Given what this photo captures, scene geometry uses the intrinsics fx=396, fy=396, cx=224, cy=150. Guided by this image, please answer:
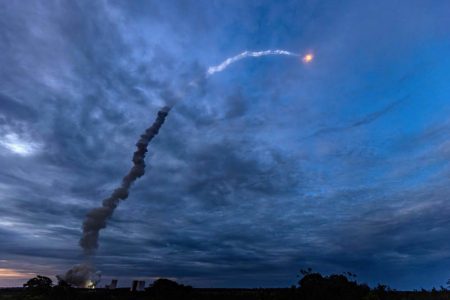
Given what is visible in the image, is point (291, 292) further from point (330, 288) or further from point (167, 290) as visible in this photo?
point (167, 290)

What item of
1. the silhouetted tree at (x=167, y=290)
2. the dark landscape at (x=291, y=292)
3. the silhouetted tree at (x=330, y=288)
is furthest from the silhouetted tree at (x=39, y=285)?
the silhouetted tree at (x=330, y=288)

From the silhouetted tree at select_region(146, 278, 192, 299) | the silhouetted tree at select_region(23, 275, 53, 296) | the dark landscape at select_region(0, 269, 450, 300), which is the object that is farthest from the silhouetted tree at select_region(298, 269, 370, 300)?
the silhouetted tree at select_region(23, 275, 53, 296)

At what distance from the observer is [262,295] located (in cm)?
6475

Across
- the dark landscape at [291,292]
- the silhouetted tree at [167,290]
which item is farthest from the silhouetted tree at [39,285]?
the silhouetted tree at [167,290]

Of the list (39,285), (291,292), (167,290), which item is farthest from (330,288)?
(39,285)

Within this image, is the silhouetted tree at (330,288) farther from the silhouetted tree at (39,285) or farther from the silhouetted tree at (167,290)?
the silhouetted tree at (39,285)

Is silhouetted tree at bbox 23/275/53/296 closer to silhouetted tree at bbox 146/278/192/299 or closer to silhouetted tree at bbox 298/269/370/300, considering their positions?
silhouetted tree at bbox 146/278/192/299

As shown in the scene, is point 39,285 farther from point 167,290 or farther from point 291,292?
point 291,292

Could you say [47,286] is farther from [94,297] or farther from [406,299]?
[406,299]

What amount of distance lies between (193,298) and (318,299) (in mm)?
21456

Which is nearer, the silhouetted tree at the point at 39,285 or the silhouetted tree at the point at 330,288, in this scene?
the silhouetted tree at the point at 330,288

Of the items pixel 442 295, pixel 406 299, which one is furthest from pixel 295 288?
pixel 442 295

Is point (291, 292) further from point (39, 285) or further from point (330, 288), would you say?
point (39, 285)

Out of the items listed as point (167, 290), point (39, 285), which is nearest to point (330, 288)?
point (167, 290)
